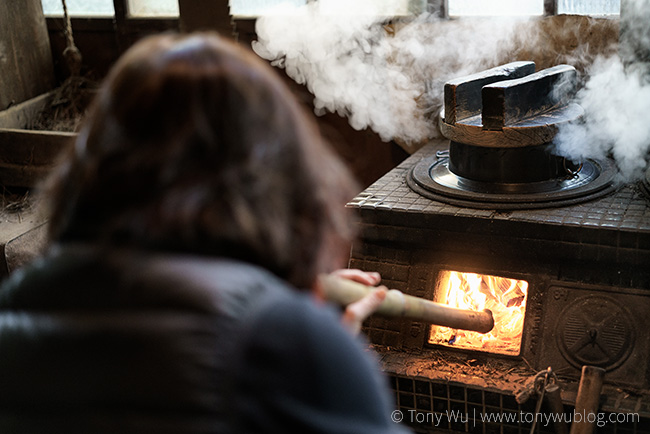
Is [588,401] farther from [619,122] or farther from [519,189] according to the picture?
[619,122]

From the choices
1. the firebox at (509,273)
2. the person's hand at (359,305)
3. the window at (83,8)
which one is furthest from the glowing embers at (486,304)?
the window at (83,8)

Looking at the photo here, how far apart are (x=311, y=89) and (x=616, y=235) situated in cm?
263

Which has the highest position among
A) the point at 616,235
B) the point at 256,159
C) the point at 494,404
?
the point at 256,159

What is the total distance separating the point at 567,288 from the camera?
3303 millimetres

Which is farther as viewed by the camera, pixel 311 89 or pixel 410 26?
pixel 311 89

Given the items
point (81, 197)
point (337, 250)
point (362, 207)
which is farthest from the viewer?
point (362, 207)

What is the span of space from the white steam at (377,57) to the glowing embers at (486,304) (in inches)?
65.2

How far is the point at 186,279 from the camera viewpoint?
1157mm

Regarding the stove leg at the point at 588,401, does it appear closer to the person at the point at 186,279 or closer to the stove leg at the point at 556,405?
the stove leg at the point at 556,405

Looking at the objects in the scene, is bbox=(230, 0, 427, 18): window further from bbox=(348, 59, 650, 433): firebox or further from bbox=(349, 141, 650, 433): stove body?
bbox=(349, 141, 650, 433): stove body

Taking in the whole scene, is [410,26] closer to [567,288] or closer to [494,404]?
[567,288]

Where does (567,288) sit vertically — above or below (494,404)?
above

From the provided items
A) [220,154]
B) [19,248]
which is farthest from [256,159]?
[19,248]

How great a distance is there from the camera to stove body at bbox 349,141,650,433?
124 inches
